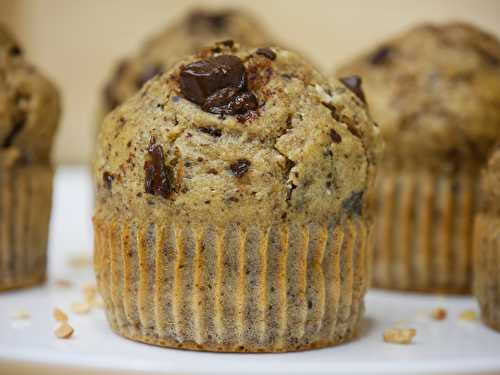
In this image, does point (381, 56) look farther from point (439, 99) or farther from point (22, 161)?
point (22, 161)

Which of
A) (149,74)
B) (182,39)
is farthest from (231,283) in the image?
(182,39)

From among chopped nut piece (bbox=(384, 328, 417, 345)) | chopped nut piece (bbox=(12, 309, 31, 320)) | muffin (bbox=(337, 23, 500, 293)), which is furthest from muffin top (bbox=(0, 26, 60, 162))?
chopped nut piece (bbox=(384, 328, 417, 345))

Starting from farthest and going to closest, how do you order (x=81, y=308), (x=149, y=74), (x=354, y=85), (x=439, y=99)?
(x=439, y=99) → (x=149, y=74) → (x=81, y=308) → (x=354, y=85)

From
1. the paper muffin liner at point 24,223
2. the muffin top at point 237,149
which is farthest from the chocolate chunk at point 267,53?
the paper muffin liner at point 24,223

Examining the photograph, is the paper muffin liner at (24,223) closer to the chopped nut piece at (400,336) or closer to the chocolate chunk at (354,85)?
the chocolate chunk at (354,85)

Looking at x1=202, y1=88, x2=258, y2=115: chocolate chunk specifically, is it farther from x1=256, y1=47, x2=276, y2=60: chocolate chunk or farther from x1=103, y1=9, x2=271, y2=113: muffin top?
x1=103, y1=9, x2=271, y2=113: muffin top

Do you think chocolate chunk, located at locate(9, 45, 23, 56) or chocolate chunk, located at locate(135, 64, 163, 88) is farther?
chocolate chunk, located at locate(9, 45, 23, 56)
